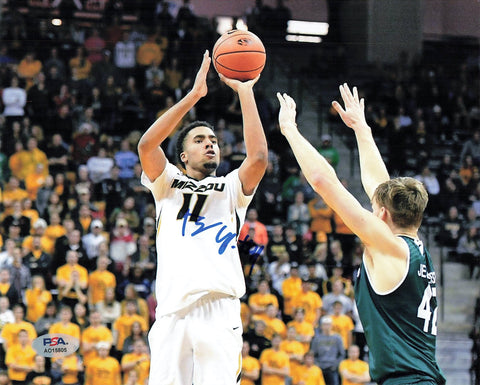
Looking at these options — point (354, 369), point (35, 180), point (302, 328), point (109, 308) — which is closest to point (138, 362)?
point (109, 308)

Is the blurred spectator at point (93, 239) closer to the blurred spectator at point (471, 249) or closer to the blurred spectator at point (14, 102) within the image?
the blurred spectator at point (14, 102)

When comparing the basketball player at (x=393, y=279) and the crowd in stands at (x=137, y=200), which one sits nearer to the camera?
the basketball player at (x=393, y=279)

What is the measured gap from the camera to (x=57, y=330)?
35.9ft

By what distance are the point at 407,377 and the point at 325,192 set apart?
0.87 metres

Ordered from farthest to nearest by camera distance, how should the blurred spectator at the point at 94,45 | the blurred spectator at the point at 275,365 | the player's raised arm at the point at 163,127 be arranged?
the blurred spectator at the point at 94,45 → the blurred spectator at the point at 275,365 → the player's raised arm at the point at 163,127

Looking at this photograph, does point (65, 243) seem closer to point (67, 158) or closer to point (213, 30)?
point (67, 158)

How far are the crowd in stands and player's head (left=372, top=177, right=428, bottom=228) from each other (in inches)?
Answer: 272

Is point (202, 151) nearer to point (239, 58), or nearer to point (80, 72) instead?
point (239, 58)

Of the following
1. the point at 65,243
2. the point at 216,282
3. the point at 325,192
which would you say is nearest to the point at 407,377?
the point at 325,192

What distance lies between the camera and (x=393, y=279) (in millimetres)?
3709

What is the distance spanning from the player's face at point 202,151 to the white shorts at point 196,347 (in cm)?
84

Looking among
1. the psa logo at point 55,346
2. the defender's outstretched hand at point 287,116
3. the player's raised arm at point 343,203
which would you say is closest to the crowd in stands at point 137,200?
the psa logo at point 55,346

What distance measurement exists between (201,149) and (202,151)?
0.05 feet

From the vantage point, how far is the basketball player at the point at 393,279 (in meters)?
3.69
